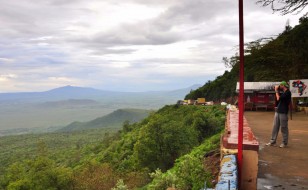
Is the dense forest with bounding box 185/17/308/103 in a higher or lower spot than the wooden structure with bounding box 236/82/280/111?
higher

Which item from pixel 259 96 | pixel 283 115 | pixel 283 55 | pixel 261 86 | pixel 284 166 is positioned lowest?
pixel 284 166

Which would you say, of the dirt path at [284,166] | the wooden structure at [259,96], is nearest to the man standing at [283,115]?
the dirt path at [284,166]

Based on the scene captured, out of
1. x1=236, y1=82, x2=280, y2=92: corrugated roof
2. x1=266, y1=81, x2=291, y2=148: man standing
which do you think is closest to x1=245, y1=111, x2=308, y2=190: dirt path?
x1=266, y1=81, x2=291, y2=148: man standing

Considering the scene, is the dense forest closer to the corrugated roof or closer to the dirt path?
the corrugated roof

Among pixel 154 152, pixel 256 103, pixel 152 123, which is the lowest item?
pixel 154 152

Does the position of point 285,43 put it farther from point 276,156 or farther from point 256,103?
point 276,156

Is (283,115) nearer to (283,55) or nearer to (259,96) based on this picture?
(283,55)

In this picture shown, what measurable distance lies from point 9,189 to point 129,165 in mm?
14734

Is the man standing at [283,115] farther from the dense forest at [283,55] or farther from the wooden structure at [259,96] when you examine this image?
the wooden structure at [259,96]

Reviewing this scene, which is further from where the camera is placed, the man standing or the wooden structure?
the wooden structure

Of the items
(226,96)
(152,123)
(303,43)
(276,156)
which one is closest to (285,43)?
(303,43)

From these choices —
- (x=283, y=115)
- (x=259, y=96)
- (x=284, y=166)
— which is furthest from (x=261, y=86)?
(x=284, y=166)

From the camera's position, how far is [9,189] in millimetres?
37000

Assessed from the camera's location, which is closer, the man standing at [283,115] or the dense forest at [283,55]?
the man standing at [283,115]
